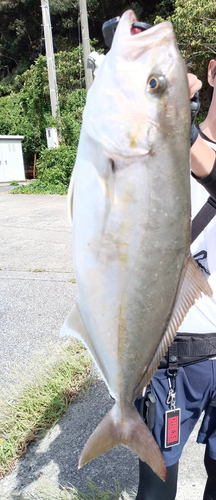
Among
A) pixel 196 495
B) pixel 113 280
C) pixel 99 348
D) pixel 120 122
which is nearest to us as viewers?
pixel 120 122

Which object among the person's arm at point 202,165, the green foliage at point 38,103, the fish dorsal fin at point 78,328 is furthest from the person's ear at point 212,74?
the green foliage at point 38,103

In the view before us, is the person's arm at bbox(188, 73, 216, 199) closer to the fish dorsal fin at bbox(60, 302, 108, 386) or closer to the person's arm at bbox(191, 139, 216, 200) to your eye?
the person's arm at bbox(191, 139, 216, 200)

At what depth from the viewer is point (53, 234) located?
25.0 ft

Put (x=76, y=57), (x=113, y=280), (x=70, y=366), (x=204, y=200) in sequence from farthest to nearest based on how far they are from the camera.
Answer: (x=76, y=57) < (x=70, y=366) < (x=204, y=200) < (x=113, y=280)

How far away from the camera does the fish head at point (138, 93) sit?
1.03 metres

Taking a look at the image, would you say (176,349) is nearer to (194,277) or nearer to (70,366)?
(194,277)

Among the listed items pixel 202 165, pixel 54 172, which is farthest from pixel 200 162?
pixel 54 172

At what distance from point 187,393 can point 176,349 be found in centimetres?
21

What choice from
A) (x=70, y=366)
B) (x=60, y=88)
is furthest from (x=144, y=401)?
(x=60, y=88)

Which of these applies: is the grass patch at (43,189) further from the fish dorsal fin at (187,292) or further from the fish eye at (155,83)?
the fish eye at (155,83)

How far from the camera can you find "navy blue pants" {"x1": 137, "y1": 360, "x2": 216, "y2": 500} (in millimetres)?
1638

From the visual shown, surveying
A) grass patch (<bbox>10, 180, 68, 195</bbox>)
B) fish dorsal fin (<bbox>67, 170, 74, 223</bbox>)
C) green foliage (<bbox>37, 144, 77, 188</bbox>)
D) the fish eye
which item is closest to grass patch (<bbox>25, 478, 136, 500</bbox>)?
fish dorsal fin (<bbox>67, 170, 74, 223</bbox>)

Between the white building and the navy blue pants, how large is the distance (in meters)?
19.0

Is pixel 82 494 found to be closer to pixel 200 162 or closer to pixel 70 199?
pixel 70 199
